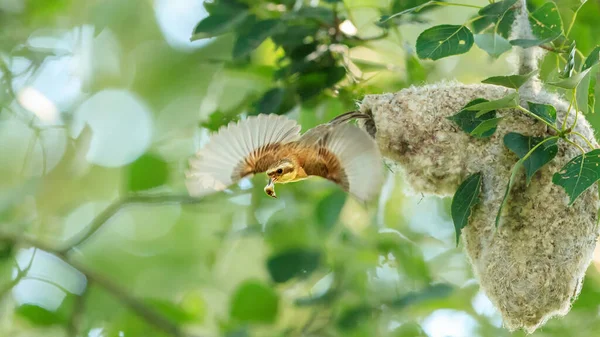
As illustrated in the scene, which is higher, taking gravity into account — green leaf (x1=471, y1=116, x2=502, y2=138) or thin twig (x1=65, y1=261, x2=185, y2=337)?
green leaf (x1=471, y1=116, x2=502, y2=138)

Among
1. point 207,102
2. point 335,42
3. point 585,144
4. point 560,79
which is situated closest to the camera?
point 560,79

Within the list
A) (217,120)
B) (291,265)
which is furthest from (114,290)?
(217,120)

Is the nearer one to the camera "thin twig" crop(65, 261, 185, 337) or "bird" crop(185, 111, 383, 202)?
"bird" crop(185, 111, 383, 202)

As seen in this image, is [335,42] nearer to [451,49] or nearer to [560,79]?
[451,49]

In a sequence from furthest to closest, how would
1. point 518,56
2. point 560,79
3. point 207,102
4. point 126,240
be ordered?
point 126,240
point 207,102
point 518,56
point 560,79

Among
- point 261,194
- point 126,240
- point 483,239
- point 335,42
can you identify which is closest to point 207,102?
point 261,194

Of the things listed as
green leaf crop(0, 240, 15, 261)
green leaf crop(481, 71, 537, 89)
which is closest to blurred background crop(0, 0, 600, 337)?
green leaf crop(0, 240, 15, 261)

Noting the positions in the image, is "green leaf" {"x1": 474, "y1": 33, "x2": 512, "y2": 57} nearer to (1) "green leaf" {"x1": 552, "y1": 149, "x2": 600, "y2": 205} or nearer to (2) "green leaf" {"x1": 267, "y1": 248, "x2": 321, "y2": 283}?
(1) "green leaf" {"x1": 552, "y1": 149, "x2": 600, "y2": 205}

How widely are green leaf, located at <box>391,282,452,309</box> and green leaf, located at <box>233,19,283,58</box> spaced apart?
103 centimetres

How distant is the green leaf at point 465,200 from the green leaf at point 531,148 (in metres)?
0.14

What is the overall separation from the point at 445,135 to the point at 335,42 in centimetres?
62

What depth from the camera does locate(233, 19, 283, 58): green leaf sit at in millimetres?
2100

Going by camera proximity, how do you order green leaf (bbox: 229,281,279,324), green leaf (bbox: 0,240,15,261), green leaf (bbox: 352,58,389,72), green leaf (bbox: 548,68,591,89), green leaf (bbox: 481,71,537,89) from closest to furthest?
green leaf (bbox: 548,68,591,89) < green leaf (bbox: 481,71,537,89) < green leaf (bbox: 352,58,389,72) < green leaf (bbox: 0,240,15,261) < green leaf (bbox: 229,281,279,324)

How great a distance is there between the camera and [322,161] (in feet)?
5.28
